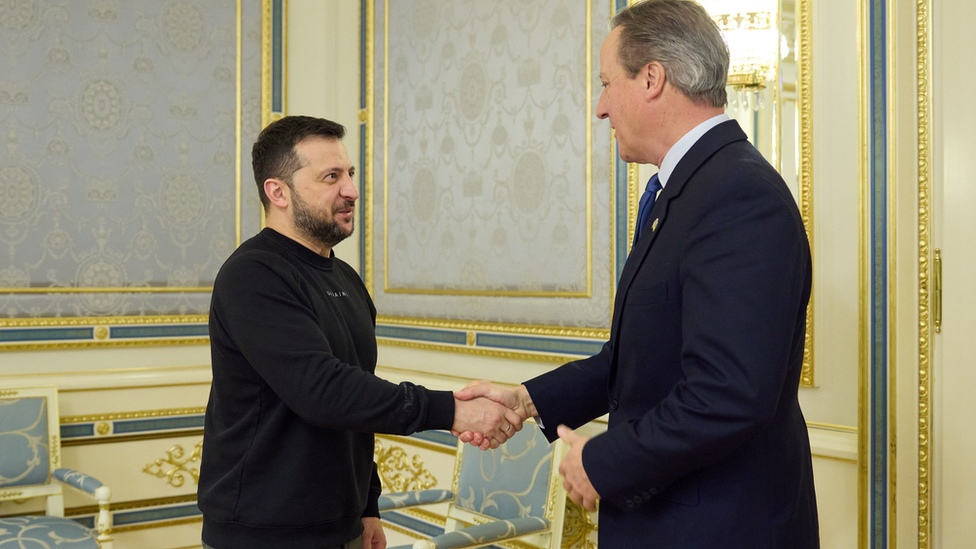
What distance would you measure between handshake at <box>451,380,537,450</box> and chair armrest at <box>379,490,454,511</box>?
0.86 metres

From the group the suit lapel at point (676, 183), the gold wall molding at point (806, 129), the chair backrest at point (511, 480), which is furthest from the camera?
the chair backrest at point (511, 480)

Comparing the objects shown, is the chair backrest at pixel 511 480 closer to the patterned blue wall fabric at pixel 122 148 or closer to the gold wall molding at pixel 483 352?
the gold wall molding at pixel 483 352

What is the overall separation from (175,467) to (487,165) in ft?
6.83

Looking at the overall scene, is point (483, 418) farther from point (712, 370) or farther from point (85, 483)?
point (85, 483)

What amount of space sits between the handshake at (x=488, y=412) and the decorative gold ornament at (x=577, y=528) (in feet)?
3.74

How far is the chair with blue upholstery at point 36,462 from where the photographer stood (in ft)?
11.0

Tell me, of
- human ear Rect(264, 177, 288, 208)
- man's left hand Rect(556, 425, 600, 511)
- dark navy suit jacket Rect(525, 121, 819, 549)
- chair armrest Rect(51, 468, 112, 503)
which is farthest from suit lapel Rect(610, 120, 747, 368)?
chair armrest Rect(51, 468, 112, 503)

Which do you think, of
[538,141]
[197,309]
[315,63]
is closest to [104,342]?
[197,309]

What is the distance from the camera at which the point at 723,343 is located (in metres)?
1.41

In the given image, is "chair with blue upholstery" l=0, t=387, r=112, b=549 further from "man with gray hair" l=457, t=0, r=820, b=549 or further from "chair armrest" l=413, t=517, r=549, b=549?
"man with gray hair" l=457, t=0, r=820, b=549

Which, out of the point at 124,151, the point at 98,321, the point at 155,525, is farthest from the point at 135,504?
the point at 124,151

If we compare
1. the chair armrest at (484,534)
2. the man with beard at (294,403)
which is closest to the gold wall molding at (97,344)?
the chair armrest at (484,534)

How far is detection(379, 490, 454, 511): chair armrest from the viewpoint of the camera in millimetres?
3030

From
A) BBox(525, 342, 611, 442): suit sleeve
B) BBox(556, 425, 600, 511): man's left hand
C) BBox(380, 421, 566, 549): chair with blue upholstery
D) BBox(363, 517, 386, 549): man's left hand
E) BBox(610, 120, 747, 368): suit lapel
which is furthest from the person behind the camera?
BBox(380, 421, 566, 549): chair with blue upholstery
